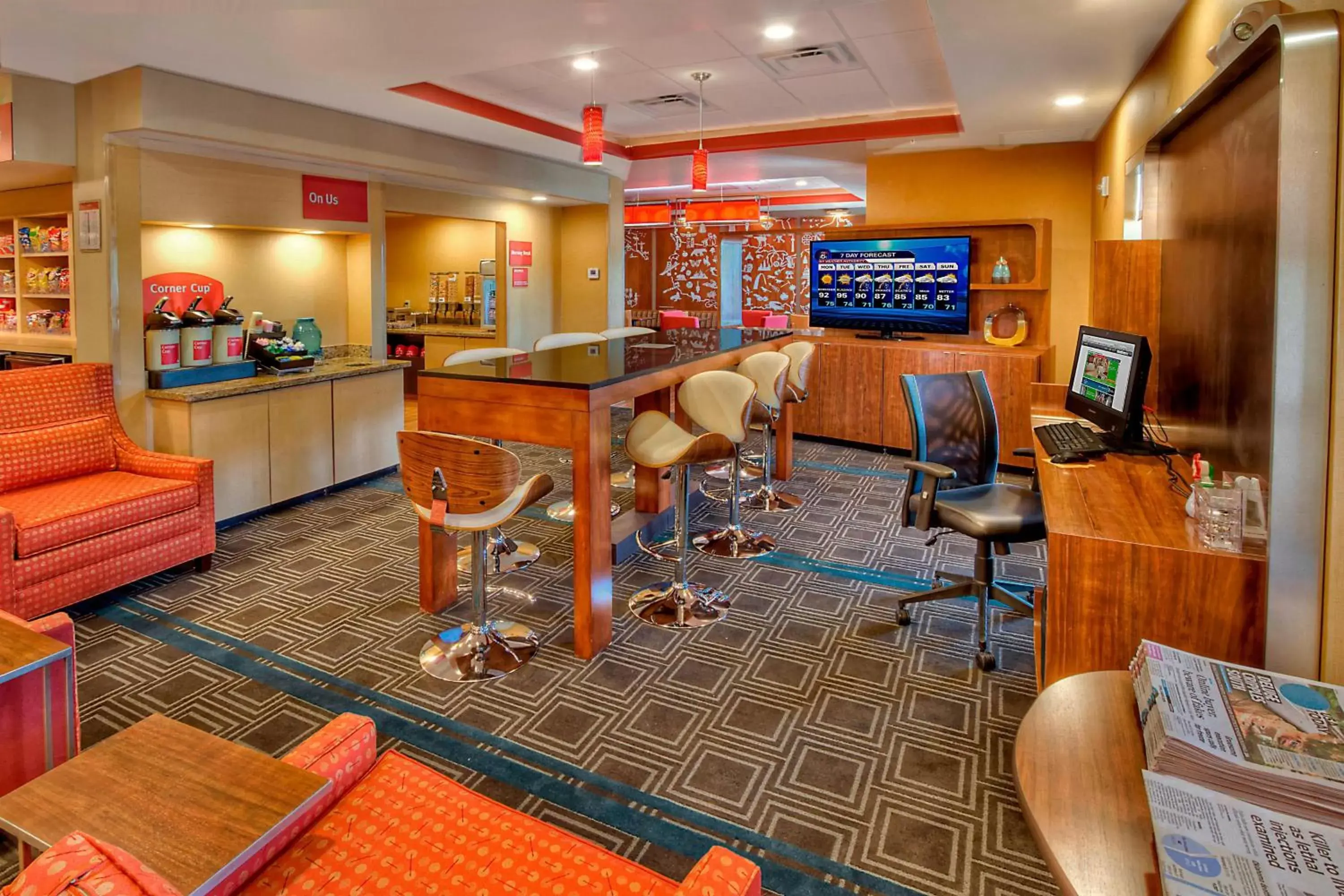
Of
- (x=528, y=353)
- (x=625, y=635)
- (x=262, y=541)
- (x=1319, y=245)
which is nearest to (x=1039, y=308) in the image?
(x=528, y=353)

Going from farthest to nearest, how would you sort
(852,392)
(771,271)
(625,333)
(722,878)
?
(771,271), (852,392), (625,333), (722,878)

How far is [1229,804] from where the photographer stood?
1015mm

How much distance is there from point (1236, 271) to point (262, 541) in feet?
15.4

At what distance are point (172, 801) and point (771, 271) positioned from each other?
13729mm

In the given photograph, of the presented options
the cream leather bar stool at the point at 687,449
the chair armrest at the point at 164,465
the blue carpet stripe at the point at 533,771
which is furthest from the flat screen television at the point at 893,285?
the blue carpet stripe at the point at 533,771

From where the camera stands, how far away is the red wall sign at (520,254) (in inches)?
335

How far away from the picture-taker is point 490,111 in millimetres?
6055

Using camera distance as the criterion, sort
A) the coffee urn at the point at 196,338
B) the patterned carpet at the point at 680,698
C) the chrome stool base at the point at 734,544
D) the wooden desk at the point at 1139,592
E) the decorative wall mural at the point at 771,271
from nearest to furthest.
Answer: the wooden desk at the point at 1139,592
the patterned carpet at the point at 680,698
the chrome stool base at the point at 734,544
the coffee urn at the point at 196,338
the decorative wall mural at the point at 771,271

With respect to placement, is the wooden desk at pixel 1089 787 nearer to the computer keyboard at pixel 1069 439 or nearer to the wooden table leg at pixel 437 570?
the computer keyboard at pixel 1069 439

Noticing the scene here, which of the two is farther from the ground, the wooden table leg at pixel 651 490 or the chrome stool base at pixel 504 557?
the wooden table leg at pixel 651 490

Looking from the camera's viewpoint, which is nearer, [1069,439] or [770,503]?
[1069,439]

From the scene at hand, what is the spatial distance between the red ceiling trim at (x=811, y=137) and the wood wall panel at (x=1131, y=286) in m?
2.85

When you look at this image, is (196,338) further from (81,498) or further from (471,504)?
(471,504)

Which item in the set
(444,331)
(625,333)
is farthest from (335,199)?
(444,331)
